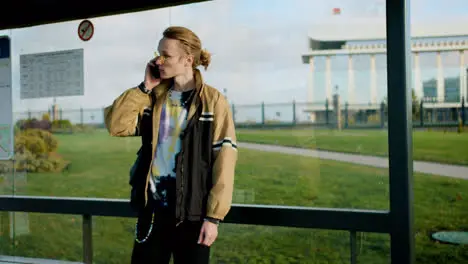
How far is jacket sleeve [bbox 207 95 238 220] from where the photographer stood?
1917 millimetres

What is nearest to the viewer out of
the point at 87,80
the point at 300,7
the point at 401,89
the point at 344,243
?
the point at 401,89

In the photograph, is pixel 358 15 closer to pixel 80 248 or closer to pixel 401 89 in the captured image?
pixel 401 89

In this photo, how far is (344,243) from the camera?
2498 mm

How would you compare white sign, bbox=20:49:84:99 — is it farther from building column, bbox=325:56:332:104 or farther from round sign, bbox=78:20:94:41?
building column, bbox=325:56:332:104

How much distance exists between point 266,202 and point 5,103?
2000mm

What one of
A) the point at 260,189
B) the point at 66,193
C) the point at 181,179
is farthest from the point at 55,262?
the point at 181,179

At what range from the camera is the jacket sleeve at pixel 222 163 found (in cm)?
192

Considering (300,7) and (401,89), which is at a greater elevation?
(300,7)

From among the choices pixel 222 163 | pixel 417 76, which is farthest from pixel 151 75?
pixel 417 76

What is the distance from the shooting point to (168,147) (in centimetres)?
199

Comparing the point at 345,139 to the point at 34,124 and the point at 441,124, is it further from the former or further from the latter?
the point at 34,124

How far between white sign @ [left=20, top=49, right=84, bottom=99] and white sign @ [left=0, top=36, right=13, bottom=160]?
114 mm

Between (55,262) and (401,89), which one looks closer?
(401,89)

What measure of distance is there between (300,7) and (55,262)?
2.32 m
